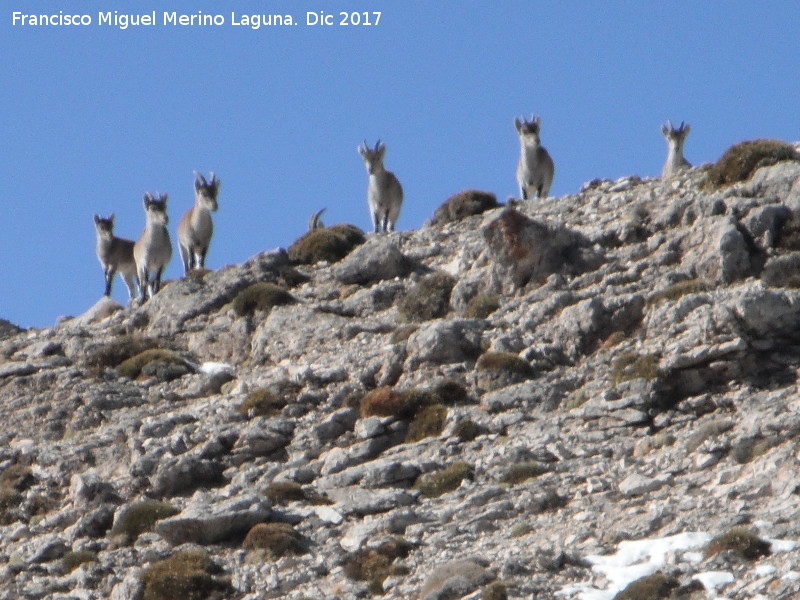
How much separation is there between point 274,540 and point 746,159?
1473 cm

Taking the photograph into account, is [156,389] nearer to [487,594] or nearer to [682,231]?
[682,231]

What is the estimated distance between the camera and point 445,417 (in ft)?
78.9

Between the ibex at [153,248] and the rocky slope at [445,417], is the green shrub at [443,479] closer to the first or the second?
the rocky slope at [445,417]

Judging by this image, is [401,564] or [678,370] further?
[678,370]

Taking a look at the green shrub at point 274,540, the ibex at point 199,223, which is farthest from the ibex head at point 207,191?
the green shrub at point 274,540

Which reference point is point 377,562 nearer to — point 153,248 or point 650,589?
point 650,589

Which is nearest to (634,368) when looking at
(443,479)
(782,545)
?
(443,479)

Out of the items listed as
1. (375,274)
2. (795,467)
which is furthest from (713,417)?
(375,274)

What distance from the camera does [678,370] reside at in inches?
922

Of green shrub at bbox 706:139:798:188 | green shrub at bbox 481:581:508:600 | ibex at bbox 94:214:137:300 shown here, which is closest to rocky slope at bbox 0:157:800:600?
green shrub at bbox 481:581:508:600

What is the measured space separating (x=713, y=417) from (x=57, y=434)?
12318 mm

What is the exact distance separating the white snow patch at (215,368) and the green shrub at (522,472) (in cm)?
862

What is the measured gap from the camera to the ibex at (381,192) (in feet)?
120

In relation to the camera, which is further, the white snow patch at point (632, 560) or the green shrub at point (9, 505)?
the green shrub at point (9, 505)
